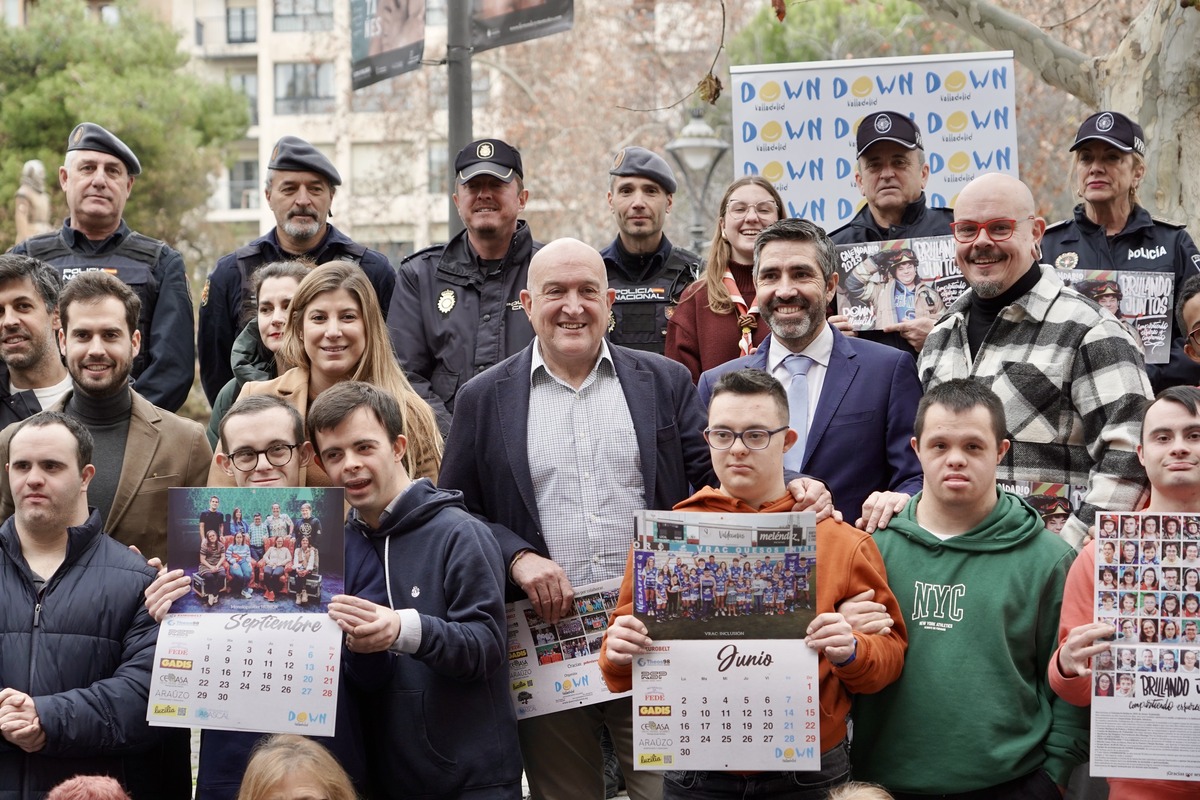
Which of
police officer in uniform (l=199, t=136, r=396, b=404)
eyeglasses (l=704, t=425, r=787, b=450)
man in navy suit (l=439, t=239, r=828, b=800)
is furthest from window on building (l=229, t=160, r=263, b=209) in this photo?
eyeglasses (l=704, t=425, r=787, b=450)

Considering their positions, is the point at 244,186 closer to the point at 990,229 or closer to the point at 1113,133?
the point at 1113,133

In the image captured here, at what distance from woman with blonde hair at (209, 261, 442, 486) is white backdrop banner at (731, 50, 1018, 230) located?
4013mm

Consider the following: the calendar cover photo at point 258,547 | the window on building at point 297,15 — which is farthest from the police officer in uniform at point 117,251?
the window on building at point 297,15

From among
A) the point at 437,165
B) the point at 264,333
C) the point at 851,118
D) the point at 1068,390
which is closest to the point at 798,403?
the point at 1068,390

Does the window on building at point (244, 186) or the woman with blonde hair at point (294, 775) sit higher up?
the window on building at point (244, 186)

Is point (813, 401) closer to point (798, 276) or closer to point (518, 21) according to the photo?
point (798, 276)

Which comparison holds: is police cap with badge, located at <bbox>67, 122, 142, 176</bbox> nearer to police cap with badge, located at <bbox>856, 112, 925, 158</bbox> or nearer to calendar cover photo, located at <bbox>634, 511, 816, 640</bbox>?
police cap with badge, located at <bbox>856, 112, 925, 158</bbox>

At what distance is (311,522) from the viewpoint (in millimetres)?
5176

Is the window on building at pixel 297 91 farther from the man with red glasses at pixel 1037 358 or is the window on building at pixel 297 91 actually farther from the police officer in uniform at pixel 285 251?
the man with red glasses at pixel 1037 358

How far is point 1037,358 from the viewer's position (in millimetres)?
5828

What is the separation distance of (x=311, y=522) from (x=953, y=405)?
2.24m

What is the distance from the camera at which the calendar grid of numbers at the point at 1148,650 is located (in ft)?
15.4

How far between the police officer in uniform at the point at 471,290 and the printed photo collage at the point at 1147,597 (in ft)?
11.4

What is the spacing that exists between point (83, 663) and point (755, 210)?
396 centimetres
